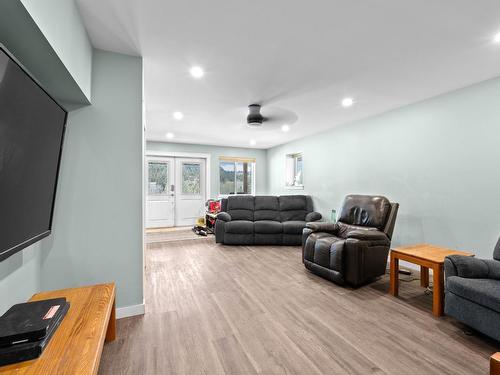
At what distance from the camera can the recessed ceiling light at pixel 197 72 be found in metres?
2.43

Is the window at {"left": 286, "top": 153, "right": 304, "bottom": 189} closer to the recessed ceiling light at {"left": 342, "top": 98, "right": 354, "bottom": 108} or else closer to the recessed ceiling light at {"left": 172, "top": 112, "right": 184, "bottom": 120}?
the recessed ceiling light at {"left": 342, "top": 98, "right": 354, "bottom": 108}

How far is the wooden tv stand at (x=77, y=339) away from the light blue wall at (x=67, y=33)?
1.46 meters


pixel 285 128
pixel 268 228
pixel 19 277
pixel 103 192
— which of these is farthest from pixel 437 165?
pixel 19 277

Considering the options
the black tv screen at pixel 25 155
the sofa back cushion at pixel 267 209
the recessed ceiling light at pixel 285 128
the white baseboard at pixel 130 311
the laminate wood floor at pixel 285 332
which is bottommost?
the laminate wood floor at pixel 285 332

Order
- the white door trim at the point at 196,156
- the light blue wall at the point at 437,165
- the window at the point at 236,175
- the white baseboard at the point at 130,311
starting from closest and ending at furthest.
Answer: the white baseboard at the point at 130,311, the light blue wall at the point at 437,165, the white door trim at the point at 196,156, the window at the point at 236,175

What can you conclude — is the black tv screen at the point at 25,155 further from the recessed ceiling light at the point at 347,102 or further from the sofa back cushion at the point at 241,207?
the sofa back cushion at the point at 241,207

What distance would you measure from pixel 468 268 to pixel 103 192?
321cm

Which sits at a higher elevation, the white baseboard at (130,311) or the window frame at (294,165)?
the window frame at (294,165)

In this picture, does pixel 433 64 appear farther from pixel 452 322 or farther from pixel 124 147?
pixel 124 147

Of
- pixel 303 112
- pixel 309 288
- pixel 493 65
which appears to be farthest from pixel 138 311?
pixel 493 65

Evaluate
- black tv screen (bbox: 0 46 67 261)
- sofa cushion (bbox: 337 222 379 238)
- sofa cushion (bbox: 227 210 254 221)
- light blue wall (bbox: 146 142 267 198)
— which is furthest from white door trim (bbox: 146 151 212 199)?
black tv screen (bbox: 0 46 67 261)

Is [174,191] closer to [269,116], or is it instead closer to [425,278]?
[269,116]

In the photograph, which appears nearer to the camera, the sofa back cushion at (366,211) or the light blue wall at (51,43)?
the light blue wall at (51,43)

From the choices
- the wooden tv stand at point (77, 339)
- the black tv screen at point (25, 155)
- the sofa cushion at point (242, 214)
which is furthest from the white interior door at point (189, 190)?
the black tv screen at point (25, 155)
